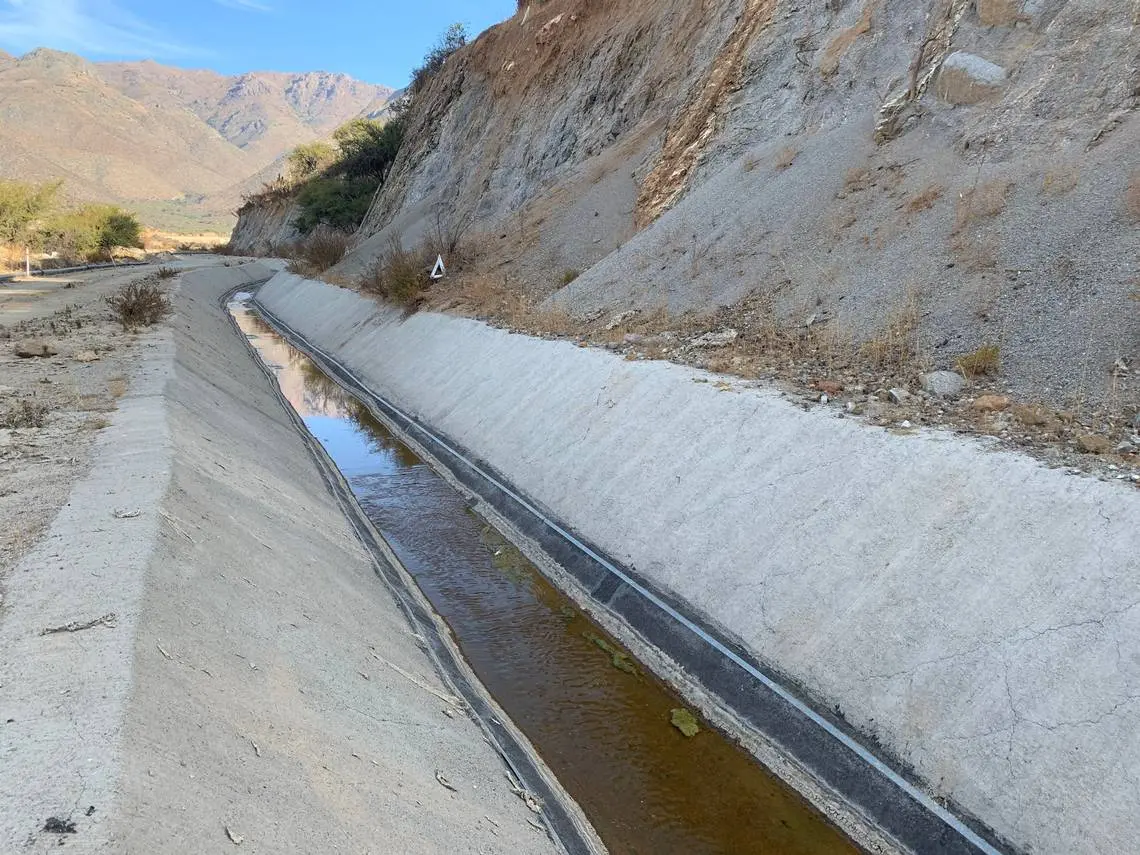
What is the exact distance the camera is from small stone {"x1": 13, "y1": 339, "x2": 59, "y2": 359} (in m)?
13.2

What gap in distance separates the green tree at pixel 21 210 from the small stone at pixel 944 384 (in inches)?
2086

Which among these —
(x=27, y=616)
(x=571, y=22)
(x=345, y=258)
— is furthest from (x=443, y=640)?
(x=345, y=258)

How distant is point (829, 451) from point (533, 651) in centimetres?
336

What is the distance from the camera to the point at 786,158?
14359 mm

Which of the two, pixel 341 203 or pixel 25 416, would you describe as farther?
pixel 341 203

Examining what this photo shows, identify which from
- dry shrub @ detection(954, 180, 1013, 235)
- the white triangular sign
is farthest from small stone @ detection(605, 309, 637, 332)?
the white triangular sign

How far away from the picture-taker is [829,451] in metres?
6.92

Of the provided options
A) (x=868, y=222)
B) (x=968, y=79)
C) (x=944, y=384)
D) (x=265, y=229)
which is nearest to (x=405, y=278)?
(x=868, y=222)

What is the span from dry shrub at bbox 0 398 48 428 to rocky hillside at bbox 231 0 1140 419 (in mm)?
8699

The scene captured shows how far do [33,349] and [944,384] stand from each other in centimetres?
1459

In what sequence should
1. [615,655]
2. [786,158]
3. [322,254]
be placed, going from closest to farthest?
[615,655], [786,158], [322,254]

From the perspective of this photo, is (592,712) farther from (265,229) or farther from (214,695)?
(265,229)

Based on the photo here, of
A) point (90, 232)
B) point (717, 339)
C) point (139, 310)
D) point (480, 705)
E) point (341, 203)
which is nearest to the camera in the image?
point (480, 705)

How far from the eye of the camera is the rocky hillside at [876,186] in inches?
316
